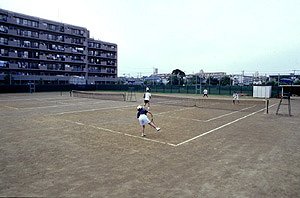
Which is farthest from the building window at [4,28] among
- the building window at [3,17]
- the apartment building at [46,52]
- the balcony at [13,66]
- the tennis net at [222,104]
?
the tennis net at [222,104]

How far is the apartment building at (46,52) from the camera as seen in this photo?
57.1 metres

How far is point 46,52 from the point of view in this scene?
65375 millimetres

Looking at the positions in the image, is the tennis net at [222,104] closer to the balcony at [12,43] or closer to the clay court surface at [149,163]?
the clay court surface at [149,163]

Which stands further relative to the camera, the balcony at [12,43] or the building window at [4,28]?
the balcony at [12,43]

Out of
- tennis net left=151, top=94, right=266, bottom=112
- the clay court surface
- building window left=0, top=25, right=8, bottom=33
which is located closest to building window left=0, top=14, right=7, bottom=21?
building window left=0, top=25, right=8, bottom=33

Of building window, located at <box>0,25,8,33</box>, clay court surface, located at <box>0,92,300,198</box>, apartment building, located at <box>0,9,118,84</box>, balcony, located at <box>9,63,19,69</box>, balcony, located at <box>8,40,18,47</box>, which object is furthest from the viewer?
apartment building, located at <box>0,9,118,84</box>

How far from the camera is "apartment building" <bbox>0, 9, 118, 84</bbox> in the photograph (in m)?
57.1

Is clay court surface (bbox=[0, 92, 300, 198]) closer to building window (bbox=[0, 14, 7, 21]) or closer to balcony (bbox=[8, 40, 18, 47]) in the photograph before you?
balcony (bbox=[8, 40, 18, 47])

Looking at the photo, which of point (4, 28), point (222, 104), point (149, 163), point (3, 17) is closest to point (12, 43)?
point (4, 28)

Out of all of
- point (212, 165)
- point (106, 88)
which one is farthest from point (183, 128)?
point (106, 88)

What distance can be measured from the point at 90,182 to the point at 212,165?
3786mm

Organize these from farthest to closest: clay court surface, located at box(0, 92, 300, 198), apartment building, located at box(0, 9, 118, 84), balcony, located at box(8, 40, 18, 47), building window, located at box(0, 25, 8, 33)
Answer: apartment building, located at box(0, 9, 118, 84) → balcony, located at box(8, 40, 18, 47) → building window, located at box(0, 25, 8, 33) → clay court surface, located at box(0, 92, 300, 198)

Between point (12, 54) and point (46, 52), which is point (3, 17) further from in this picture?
point (46, 52)

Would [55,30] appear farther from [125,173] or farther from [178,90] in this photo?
[125,173]
